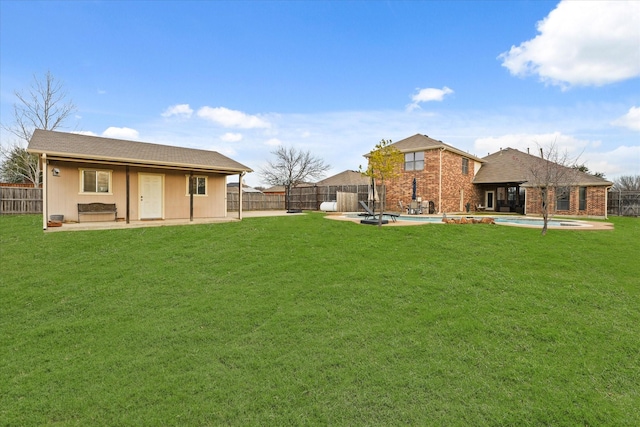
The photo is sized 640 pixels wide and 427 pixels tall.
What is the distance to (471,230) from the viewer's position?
11.0m

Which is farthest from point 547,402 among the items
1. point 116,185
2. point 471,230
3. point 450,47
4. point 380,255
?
point 450,47

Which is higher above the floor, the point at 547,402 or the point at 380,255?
the point at 380,255

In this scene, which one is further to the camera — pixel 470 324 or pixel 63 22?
pixel 63 22

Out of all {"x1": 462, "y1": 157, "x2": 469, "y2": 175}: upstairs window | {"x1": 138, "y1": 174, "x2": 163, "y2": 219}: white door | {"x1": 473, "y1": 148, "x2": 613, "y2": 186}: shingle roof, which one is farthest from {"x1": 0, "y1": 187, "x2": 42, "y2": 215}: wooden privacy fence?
{"x1": 473, "y1": 148, "x2": 613, "y2": 186}: shingle roof

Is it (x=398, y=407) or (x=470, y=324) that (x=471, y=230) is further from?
(x=398, y=407)

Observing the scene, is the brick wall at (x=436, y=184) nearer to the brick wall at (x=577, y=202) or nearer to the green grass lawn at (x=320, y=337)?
the brick wall at (x=577, y=202)

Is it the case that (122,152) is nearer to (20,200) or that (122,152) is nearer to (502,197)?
(20,200)

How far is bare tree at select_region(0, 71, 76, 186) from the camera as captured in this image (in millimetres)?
22812

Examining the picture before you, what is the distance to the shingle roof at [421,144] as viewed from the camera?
21241 millimetres

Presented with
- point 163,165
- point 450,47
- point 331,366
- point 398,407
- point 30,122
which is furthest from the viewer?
point 30,122

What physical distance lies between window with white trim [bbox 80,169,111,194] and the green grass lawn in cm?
545

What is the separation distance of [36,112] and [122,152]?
1681 centimetres

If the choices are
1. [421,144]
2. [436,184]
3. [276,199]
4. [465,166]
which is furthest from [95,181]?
[465,166]

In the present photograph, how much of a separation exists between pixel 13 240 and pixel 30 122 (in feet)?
64.9
